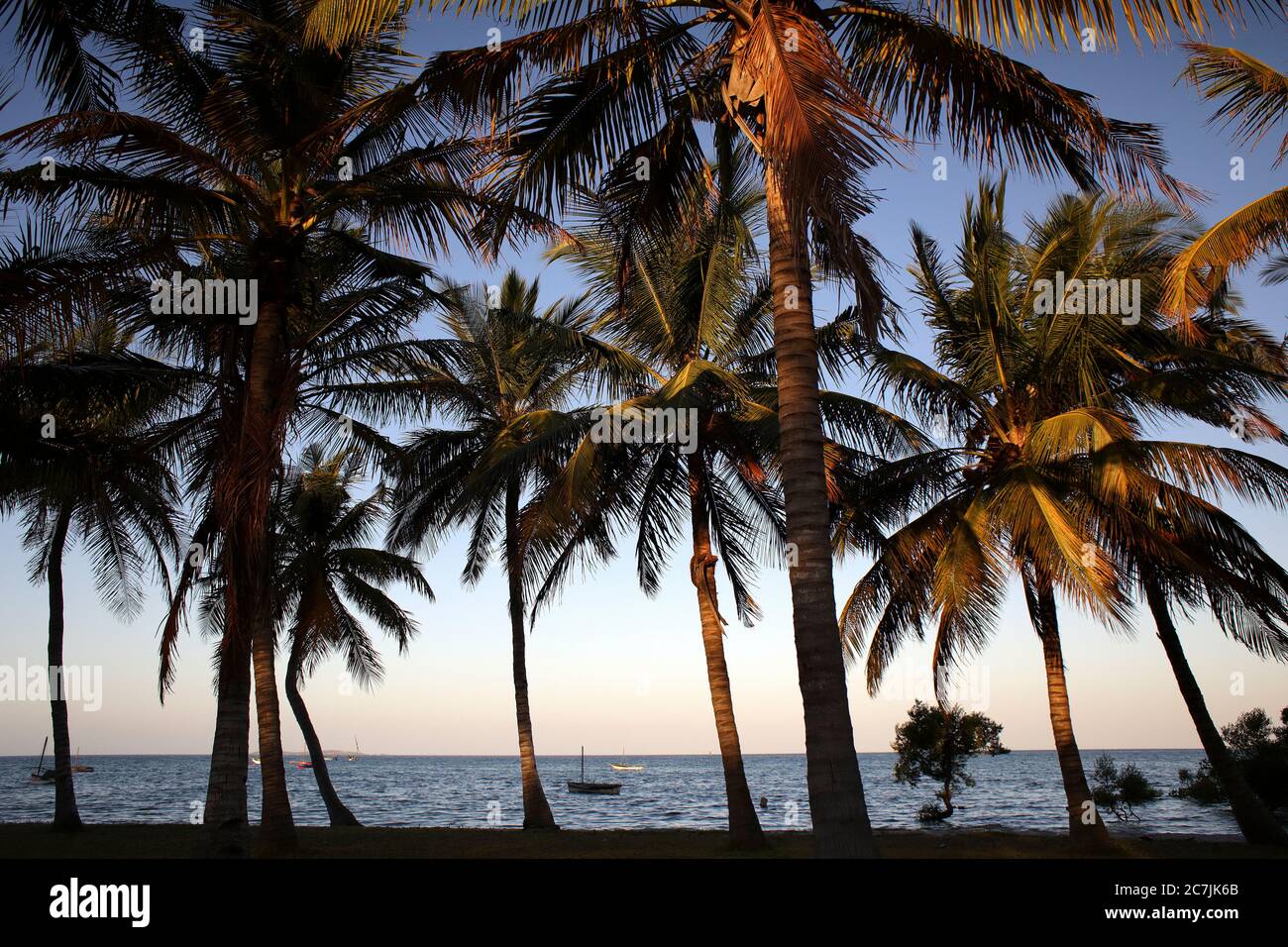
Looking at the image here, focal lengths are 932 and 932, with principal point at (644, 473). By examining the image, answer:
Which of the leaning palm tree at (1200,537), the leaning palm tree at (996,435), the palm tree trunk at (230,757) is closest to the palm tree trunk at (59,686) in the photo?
the palm tree trunk at (230,757)

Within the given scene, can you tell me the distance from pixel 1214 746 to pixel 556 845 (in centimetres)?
1126

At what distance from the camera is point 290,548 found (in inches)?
1053

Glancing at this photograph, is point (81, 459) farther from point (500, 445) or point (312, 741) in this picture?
point (312, 741)

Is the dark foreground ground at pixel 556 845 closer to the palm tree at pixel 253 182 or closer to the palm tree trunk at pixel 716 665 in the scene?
the palm tree trunk at pixel 716 665

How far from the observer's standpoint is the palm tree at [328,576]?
25.0 m

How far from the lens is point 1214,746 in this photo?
50.9ft

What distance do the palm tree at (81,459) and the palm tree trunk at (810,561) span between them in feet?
24.7

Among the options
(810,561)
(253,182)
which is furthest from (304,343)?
(810,561)

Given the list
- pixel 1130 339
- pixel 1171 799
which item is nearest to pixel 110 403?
pixel 1130 339

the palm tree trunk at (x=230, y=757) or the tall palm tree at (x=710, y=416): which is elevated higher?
the tall palm tree at (x=710, y=416)

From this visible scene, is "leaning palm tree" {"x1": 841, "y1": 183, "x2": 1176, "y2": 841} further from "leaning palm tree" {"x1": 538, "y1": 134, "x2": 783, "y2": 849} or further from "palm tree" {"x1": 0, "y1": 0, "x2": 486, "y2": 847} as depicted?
"palm tree" {"x1": 0, "y1": 0, "x2": 486, "y2": 847}

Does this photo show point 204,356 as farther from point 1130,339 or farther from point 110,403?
point 1130,339

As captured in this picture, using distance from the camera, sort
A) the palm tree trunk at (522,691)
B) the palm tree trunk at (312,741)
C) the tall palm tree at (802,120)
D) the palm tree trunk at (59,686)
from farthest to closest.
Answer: the palm tree trunk at (312,741) < the palm tree trunk at (522,691) < the palm tree trunk at (59,686) < the tall palm tree at (802,120)
